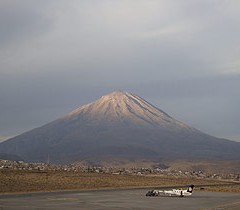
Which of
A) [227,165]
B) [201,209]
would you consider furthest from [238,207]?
[227,165]

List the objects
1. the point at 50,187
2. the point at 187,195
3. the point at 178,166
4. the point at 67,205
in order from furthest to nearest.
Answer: the point at 178,166, the point at 50,187, the point at 187,195, the point at 67,205

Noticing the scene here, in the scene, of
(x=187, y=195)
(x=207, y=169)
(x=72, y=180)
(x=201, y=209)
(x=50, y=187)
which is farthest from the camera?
(x=207, y=169)

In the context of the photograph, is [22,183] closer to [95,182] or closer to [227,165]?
[95,182]

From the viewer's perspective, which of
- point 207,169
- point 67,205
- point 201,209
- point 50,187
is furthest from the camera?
point 207,169

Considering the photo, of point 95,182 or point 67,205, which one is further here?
point 95,182

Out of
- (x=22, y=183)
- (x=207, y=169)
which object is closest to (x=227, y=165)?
(x=207, y=169)

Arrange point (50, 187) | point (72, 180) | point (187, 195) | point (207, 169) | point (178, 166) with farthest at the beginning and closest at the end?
point (178, 166) → point (207, 169) → point (72, 180) → point (50, 187) → point (187, 195)

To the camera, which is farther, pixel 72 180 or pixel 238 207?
pixel 72 180

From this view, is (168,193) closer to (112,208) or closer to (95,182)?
(112,208)
